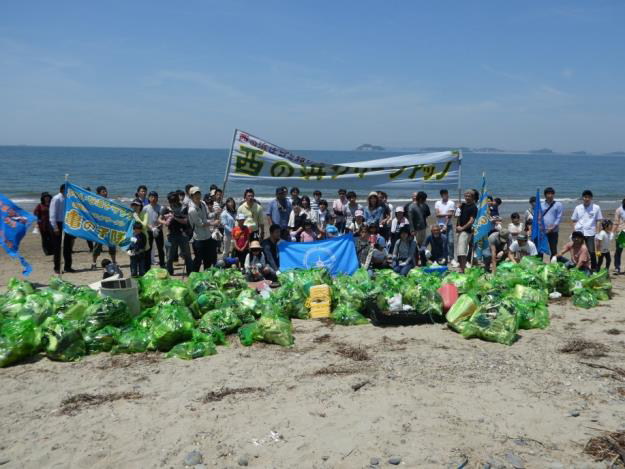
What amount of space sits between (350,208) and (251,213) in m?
2.67

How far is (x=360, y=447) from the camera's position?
425 centimetres

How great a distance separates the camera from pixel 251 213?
401 inches

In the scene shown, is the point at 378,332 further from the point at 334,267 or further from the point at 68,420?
the point at 68,420

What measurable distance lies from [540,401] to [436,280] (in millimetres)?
3131

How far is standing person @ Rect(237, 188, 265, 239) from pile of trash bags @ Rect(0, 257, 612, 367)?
1838mm

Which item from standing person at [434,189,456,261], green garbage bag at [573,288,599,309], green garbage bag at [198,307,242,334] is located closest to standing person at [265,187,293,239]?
standing person at [434,189,456,261]

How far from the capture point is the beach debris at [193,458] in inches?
161

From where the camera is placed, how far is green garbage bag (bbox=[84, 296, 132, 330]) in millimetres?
6328

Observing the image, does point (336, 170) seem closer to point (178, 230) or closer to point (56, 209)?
point (178, 230)

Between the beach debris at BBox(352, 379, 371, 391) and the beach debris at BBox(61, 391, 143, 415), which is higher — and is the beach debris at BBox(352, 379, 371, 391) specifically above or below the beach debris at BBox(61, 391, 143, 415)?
above

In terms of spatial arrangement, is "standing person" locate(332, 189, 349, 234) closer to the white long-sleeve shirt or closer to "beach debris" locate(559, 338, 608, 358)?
the white long-sleeve shirt

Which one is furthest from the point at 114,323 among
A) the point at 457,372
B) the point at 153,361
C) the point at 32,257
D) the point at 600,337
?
the point at 32,257

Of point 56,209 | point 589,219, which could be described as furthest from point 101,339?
point 589,219

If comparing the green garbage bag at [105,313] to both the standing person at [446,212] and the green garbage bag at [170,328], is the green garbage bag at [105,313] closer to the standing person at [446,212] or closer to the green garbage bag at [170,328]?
the green garbage bag at [170,328]
